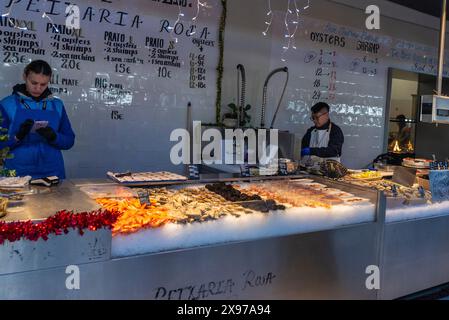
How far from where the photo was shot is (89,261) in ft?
6.67

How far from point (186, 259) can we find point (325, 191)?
1.45 metres

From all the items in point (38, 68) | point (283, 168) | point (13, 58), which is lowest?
point (283, 168)

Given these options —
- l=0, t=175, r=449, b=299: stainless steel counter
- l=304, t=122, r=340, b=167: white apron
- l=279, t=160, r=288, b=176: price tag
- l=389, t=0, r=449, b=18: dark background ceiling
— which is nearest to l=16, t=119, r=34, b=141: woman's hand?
l=0, t=175, r=449, b=299: stainless steel counter

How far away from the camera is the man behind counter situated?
5020 millimetres

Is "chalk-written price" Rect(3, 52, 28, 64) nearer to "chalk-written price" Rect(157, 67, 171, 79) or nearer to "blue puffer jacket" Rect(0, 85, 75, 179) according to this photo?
"blue puffer jacket" Rect(0, 85, 75, 179)

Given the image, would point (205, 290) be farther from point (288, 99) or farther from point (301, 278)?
point (288, 99)

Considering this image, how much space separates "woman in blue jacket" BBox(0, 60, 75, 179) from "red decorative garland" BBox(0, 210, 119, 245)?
147 cm

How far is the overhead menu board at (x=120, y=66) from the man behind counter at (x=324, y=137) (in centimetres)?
133

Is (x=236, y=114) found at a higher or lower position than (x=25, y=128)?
higher

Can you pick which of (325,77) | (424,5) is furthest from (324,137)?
(424,5)

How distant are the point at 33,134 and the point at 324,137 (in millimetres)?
3378

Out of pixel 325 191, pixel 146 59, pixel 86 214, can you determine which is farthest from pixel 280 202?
pixel 146 59

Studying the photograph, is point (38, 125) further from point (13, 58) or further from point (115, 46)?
point (115, 46)

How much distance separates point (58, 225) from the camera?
192 centimetres
